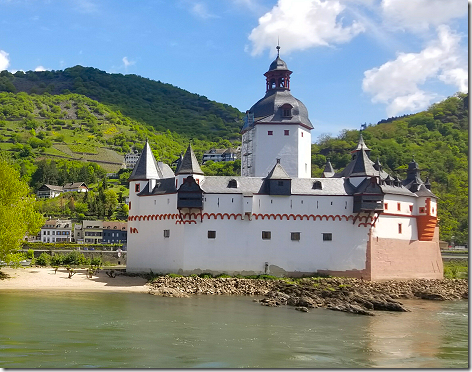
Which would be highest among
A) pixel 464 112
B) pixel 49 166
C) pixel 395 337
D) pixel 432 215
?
pixel 464 112

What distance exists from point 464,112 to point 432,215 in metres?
107

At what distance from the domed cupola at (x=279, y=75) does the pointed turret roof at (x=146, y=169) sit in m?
15.2

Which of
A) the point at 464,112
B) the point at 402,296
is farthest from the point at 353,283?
the point at 464,112

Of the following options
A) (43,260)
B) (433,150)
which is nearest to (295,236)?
(43,260)

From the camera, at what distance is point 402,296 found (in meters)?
45.9

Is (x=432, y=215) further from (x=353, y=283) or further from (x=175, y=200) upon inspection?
(x=175, y=200)

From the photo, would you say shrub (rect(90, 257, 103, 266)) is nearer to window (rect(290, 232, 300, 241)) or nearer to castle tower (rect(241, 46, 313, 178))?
castle tower (rect(241, 46, 313, 178))

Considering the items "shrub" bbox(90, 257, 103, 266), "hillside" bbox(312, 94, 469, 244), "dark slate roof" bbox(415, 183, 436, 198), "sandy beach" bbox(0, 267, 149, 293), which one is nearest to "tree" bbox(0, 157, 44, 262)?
"sandy beach" bbox(0, 267, 149, 293)

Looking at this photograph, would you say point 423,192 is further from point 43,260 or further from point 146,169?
point 43,260

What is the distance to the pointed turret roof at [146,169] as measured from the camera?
53.9 m

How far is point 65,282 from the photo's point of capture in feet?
151

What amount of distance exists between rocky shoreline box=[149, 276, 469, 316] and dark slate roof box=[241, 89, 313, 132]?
660 inches

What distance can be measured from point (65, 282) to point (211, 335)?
73.3ft

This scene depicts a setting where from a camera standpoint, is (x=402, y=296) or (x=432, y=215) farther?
(x=432, y=215)
